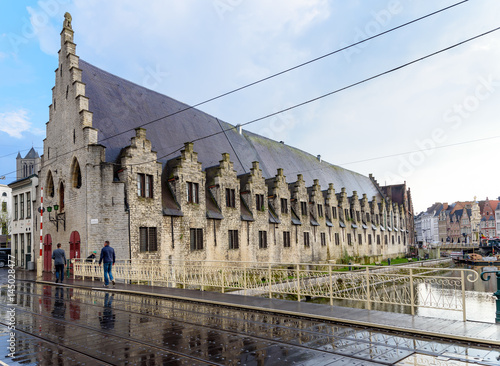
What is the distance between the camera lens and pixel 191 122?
1465 inches

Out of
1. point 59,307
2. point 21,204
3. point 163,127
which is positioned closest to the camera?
point 59,307

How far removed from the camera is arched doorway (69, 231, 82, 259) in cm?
2603

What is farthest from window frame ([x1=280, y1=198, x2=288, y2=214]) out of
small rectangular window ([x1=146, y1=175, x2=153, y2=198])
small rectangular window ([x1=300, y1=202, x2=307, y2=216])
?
small rectangular window ([x1=146, y1=175, x2=153, y2=198])

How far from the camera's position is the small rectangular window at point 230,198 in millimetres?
32438

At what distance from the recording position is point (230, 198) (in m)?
32.6

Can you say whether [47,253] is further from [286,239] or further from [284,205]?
[284,205]

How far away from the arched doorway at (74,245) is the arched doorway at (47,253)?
13.7 ft

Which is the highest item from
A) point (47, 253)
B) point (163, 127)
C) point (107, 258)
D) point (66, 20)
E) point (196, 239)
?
point (66, 20)

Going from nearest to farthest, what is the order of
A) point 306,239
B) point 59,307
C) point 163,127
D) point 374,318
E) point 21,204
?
point 374,318 → point 59,307 → point 163,127 → point 21,204 → point 306,239

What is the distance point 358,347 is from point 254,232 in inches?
1042

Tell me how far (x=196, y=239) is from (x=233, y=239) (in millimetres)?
4254

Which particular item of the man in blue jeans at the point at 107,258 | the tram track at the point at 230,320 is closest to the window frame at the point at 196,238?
the man in blue jeans at the point at 107,258

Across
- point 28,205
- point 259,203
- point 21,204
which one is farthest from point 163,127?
point 21,204

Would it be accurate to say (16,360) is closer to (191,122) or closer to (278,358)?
(278,358)
